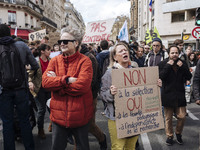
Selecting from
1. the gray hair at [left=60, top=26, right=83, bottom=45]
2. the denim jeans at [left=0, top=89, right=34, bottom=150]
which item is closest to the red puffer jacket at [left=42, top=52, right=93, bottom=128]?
the gray hair at [left=60, top=26, right=83, bottom=45]

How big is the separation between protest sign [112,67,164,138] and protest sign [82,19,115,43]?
15.2 feet

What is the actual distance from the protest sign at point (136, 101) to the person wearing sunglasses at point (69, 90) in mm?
361

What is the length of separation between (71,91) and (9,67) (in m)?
1.26

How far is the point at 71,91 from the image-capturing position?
2184mm

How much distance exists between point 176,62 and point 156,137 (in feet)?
5.24

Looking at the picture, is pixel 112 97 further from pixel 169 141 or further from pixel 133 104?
pixel 169 141

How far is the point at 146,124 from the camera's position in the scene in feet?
8.31

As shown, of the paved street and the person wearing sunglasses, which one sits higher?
the person wearing sunglasses

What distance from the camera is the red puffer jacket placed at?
2193 millimetres

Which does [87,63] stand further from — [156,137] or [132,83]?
[156,137]

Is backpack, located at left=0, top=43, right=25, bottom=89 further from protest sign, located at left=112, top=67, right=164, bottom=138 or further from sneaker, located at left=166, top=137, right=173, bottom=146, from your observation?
sneaker, located at left=166, top=137, right=173, bottom=146

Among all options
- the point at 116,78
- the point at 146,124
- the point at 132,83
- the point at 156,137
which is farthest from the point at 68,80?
the point at 156,137

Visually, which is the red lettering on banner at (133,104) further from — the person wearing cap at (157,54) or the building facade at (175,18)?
the building facade at (175,18)

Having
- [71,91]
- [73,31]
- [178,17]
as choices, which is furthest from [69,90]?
[178,17]
